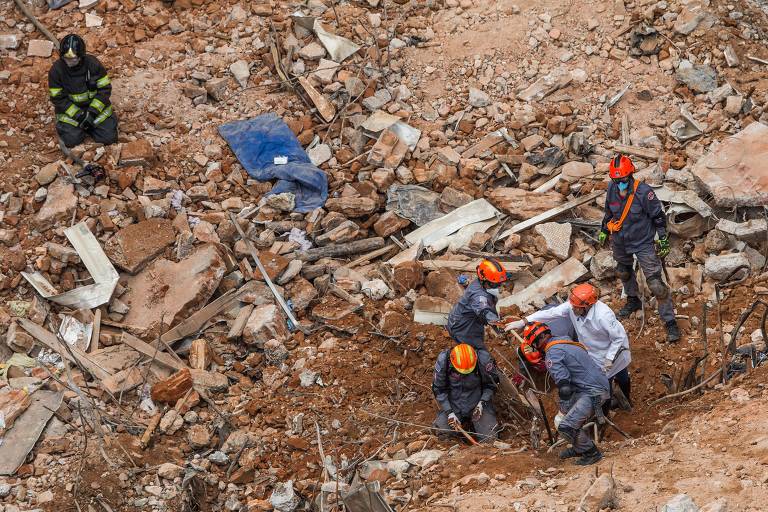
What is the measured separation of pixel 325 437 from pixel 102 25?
6950 millimetres

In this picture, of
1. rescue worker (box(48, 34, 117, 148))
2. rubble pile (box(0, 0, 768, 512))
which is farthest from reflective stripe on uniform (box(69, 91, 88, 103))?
rubble pile (box(0, 0, 768, 512))

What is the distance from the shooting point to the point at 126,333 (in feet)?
29.3

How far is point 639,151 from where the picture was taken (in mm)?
10211

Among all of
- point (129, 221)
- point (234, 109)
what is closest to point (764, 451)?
point (129, 221)

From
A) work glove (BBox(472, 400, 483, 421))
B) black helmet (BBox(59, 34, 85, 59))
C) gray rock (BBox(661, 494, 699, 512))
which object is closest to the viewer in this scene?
gray rock (BBox(661, 494, 699, 512))

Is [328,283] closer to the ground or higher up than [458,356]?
closer to the ground

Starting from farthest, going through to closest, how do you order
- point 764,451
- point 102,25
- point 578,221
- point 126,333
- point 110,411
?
point 102,25, point 578,221, point 126,333, point 110,411, point 764,451

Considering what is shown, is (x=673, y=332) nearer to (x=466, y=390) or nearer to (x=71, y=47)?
(x=466, y=390)

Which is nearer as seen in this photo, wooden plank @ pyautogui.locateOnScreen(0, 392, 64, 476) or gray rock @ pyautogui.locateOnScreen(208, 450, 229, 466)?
wooden plank @ pyautogui.locateOnScreen(0, 392, 64, 476)

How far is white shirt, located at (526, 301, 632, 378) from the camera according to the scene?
7191mm

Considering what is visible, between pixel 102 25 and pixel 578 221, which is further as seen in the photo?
pixel 102 25

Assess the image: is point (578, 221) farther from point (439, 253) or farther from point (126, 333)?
point (126, 333)

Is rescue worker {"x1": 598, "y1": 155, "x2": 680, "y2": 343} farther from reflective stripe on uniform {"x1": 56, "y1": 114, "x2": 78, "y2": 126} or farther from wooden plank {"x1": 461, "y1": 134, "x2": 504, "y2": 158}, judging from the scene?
reflective stripe on uniform {"x1": 56, "y1": 114, "x2": 78, "y2": 126}

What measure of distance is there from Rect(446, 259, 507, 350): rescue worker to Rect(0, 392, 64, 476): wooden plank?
3696mm
